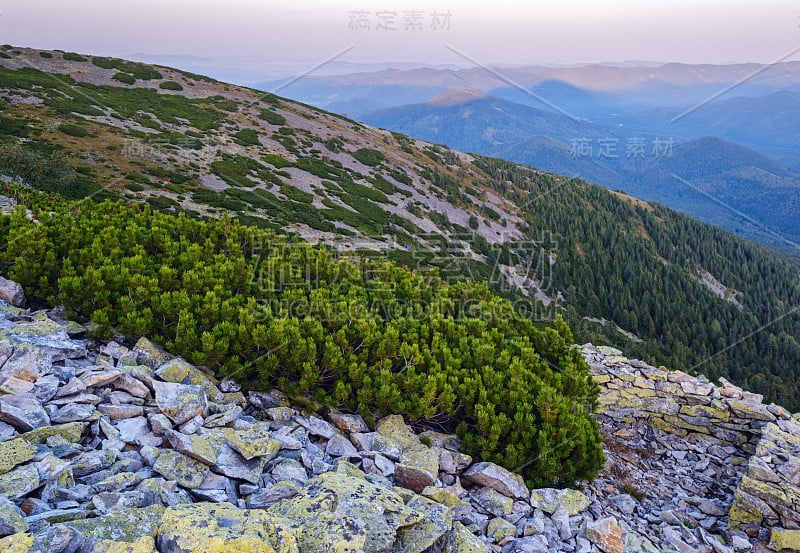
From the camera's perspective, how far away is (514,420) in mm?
8430

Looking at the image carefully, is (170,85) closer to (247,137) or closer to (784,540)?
(247,137)

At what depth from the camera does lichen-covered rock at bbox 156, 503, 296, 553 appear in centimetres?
404

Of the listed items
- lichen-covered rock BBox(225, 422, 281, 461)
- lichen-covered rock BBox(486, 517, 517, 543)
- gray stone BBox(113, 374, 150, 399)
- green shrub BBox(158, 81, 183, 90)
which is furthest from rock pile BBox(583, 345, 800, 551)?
green shrub BBox(158, 81, 183, 90)

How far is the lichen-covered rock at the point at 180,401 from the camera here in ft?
21.4

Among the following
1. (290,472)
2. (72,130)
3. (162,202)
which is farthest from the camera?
(72,130)

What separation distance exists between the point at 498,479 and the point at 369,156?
55797 millimetres

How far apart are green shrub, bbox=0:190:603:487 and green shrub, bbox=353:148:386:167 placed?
157ft

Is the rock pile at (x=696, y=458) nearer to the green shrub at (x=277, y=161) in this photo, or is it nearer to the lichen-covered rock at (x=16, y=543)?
the lichen-covered rock at (x=16, y=543)

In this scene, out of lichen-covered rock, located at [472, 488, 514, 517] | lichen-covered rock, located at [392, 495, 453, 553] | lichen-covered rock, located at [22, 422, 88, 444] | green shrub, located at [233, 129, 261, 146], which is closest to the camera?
lichen-covered rock, located at [392, 495, 453, 553]

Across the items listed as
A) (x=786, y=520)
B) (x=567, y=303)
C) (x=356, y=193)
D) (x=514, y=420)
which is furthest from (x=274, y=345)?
(x=567, y=303)

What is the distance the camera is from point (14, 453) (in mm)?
4902

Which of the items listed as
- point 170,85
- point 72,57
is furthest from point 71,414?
point 72,57

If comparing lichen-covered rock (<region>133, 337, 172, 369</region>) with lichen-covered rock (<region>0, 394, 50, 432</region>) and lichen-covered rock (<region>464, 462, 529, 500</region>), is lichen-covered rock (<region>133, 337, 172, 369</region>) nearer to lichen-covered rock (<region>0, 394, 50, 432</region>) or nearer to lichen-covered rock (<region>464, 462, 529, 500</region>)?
lichen-covered rock (<region>0, 394, 50, 432</region>)

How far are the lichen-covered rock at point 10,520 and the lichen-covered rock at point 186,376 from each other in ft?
11.1
